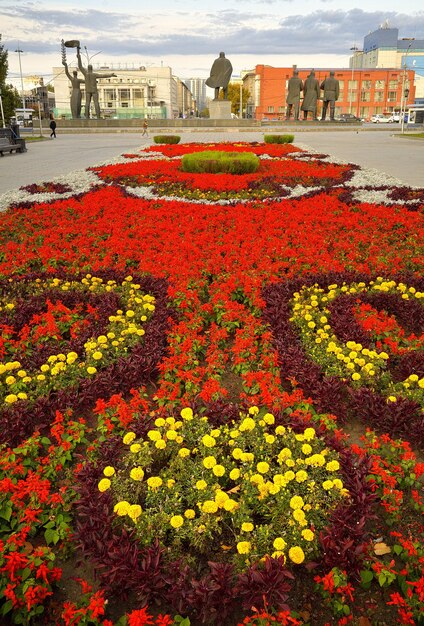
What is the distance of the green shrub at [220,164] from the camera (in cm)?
1306

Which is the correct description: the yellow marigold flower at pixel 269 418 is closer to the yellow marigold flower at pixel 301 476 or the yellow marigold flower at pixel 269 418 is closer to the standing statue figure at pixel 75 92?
the yellow marigold flower at pixel 301 476

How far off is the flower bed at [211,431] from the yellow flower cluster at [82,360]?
0.06 feet

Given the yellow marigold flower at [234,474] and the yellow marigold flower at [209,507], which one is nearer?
the yellow marigold flower at [209,507]

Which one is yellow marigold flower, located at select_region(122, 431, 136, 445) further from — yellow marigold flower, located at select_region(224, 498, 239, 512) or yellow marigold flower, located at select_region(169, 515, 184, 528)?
yellow marigold flower, located at select_region(224, 498, 239, 512)

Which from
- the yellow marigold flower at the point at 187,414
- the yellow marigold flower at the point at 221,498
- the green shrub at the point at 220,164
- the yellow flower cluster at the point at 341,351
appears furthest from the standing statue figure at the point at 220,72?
the yellow marigold flower at the point at 221,498

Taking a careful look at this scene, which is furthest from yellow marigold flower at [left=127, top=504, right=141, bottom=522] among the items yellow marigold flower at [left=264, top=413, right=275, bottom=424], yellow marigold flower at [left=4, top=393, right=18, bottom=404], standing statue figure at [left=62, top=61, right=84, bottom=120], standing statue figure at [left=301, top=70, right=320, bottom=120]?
standing statue figure at [left=62, top=61, right=84, bottom=120]

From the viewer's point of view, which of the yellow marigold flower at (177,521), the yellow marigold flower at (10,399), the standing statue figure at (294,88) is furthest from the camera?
the standing statue figure at (294,88)

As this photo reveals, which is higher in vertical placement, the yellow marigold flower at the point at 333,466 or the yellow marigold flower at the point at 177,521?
the yellow marigold flower at the point at 333,466

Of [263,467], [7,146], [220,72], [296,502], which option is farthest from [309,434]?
[220,72]

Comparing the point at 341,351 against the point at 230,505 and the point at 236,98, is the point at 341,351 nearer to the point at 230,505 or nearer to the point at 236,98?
the point at 230,505

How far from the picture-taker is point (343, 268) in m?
5.74

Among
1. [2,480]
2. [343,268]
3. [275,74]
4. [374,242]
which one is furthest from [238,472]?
[275,74]

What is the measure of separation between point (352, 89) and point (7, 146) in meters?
89.3

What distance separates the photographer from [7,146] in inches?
882
